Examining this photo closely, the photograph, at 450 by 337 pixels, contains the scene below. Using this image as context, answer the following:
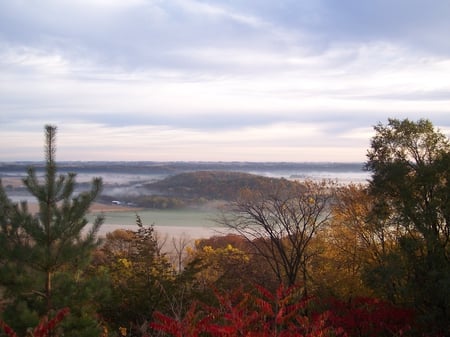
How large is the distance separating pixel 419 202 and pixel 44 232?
35.5ft

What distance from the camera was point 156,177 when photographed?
94.1 m

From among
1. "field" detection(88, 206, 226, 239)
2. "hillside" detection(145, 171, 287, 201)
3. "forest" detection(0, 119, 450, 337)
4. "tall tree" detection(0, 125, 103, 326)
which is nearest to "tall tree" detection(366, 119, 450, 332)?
"forest" detection(0, 119, 450, 337)

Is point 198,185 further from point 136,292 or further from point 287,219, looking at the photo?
point 136,292

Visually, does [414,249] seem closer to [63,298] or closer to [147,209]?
[63,298]

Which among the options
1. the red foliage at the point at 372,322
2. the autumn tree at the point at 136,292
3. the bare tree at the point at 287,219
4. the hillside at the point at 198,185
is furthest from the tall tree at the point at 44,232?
the hillside at the point at 198,185

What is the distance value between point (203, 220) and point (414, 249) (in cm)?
5525

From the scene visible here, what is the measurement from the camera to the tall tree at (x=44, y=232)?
33.9ft

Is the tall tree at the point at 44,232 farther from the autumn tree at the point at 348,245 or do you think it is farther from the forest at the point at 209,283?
the autumn tree at the point at 348,245

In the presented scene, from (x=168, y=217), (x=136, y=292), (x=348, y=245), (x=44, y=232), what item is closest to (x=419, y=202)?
(x=136, y=292)

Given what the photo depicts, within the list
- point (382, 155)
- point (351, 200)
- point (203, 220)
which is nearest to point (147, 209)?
point (203, 220)

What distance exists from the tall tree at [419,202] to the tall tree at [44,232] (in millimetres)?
8800

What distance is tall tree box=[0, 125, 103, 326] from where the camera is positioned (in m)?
10.3

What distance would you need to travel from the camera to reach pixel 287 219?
2372 centimetres

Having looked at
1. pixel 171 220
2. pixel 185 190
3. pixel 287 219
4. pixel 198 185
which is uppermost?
pixel 287 219
